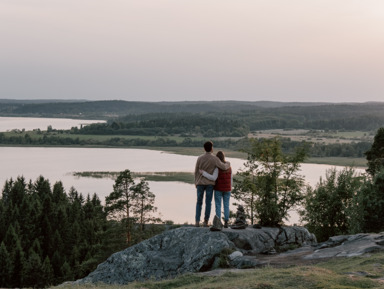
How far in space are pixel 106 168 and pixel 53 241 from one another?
6769 centimetres

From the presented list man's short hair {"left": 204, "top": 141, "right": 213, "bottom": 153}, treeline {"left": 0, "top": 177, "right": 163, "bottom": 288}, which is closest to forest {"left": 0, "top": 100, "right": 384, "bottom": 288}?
treeline {"left": 0, "top": 177, "right": 163, "bottom": 288}

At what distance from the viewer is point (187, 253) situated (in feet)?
57.5

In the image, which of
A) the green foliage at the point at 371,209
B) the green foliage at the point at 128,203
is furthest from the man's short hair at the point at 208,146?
the green foliage at the point at 128,203

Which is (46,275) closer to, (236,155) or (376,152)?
(376,152)

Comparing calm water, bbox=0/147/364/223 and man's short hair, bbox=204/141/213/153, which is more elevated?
man's short hair, bbox=204/141/213/153

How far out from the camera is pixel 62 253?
5284 centimetres

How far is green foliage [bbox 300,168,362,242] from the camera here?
37562 millimetres

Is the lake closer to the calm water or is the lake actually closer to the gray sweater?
the calm water

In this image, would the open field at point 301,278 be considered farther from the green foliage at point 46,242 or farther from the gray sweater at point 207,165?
the green foliage at point 46,242

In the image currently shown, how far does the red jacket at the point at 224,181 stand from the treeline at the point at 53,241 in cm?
2804

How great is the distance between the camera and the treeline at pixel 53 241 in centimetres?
4484

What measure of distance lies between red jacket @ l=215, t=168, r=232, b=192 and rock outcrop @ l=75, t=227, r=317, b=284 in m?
1.74

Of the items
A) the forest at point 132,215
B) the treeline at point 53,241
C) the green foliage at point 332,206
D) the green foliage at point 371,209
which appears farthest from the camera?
the treeline at point 53,241

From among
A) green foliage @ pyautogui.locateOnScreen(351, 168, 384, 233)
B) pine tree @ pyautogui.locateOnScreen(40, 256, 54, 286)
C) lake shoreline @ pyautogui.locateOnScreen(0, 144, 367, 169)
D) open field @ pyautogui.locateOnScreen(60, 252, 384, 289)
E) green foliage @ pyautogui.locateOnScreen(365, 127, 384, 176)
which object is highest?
green foliage @ pyautogui.locateOnScreen(365, 127, 384, 176)
